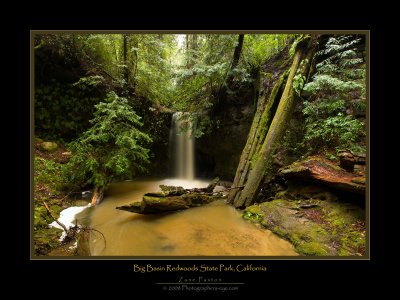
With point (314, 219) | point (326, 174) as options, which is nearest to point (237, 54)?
point (326, 174)

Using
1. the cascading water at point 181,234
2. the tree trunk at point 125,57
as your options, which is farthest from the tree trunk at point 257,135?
the tree trunk at point 125,57

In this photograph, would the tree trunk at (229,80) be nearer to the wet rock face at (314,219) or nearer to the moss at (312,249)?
the wet rock face at (314,219)

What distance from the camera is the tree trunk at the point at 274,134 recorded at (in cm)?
552

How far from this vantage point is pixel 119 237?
3.99 meters

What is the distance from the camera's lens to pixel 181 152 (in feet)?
33.3

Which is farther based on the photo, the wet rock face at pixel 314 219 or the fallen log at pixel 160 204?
the fallen log at pixel 160 204

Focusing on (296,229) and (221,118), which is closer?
(296,229)
